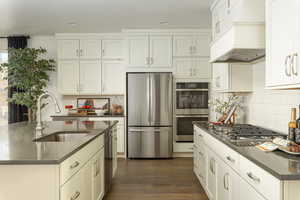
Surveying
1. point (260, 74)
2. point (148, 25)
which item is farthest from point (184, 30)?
point (260, 74)

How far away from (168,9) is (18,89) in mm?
3773

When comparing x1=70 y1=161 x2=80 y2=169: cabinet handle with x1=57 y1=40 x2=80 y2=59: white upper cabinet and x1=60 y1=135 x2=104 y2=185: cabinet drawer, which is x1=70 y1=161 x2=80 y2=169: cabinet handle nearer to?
x1=60 y1=135 x2=104 y2=185: cabinet drawer

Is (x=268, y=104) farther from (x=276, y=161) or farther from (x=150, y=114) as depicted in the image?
(x=150, y=114)

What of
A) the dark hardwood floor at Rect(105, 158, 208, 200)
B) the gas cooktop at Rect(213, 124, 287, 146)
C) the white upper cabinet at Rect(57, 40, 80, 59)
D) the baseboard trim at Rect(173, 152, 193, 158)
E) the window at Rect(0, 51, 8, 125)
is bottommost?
the dark hardwood floor at Rect(105, 158, 208, 200)

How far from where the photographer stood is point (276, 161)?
1653 mm

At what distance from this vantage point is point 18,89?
6.00 meters

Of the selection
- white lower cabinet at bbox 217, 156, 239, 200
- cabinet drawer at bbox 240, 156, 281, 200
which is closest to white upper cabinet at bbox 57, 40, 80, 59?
white lower cabinet at bbox 217, 156, 239, 200

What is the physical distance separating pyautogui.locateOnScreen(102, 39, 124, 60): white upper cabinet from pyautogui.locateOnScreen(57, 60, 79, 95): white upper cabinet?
65 cm

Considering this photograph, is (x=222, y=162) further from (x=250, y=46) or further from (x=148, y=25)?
(x=148, y=25)

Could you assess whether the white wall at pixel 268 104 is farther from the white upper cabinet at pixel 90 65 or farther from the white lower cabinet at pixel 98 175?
the white upper cabinet at pixel 90 65

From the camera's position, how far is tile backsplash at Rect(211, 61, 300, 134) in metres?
2.62

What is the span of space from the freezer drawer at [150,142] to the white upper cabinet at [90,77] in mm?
1316

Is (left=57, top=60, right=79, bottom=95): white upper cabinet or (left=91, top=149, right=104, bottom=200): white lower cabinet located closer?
(left=91, top=149, right=104, bottom=200): white lower cabinet

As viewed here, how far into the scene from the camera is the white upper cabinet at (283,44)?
1780 millimetres
